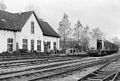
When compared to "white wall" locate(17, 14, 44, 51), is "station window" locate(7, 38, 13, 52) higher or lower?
lower

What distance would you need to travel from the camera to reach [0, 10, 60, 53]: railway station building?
3262 centimetres

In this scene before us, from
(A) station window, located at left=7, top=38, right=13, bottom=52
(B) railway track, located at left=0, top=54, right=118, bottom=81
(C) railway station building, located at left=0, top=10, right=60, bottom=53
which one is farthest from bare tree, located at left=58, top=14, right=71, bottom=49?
(B) railway track, located at left=0, top=54, right=118, bottom=81

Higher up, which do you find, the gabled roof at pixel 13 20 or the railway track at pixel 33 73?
the gabled roof at pixel 13 20

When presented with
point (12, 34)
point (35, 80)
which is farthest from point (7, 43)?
point (35, 80)

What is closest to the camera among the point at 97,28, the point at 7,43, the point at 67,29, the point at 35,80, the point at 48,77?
the point at 35,80

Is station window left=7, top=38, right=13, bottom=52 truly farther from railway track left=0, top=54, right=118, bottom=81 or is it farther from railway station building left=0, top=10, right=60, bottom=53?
railway track left=0, top=54, right=118, bottom=81

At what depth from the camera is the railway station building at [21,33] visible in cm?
3262

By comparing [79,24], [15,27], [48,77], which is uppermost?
[79,24]

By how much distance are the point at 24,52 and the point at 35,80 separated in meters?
22.2

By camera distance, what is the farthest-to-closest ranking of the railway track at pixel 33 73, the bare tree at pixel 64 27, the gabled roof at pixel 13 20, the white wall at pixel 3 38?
the bare tree at pixel 64 27 → the gabled roof at pixel 13 20 → the white wall at pixel 3 38 → the railway track at pixel 33 73

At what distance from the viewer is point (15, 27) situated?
1364 inches

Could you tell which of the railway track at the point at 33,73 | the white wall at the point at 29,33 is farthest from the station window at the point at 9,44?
the railway track at the point at 33,73

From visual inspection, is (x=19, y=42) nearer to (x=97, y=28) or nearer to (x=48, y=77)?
(x=48, y=77)

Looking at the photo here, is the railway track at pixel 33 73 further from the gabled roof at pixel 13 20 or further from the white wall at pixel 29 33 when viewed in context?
the white wall at pixel 29 33
